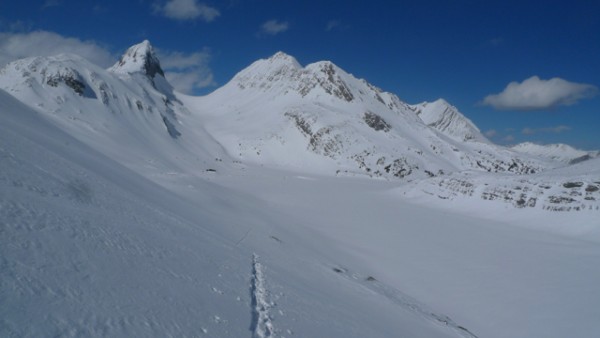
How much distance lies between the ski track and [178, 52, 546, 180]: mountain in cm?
5872

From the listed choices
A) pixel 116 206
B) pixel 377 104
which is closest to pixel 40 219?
pixel 116 206

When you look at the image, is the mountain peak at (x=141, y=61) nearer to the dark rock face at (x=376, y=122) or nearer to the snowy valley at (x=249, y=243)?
the snowy valley at (x=249, y=243)

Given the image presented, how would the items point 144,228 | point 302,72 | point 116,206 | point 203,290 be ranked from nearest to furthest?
point 203,290 < point 144,228 < point 116,206 < point 302,72

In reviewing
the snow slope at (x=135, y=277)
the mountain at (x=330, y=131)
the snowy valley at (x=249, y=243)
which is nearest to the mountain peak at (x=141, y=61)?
the mountain at (x=330, y=131)

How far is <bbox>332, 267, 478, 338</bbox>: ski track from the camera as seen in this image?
17241mm

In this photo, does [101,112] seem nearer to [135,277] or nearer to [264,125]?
[264,125]

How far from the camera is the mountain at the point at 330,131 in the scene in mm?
87812

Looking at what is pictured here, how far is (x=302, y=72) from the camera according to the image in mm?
136375

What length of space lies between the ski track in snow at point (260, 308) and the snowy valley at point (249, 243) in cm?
7

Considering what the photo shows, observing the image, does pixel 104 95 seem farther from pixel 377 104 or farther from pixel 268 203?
pixel 377 104

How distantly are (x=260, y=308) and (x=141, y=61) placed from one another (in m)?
150

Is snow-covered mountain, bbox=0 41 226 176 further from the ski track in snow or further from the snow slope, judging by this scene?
the ski track in snow

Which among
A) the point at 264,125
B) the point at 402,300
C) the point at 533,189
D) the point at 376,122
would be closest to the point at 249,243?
the point at 402,300

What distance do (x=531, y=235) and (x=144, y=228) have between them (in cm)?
3322
